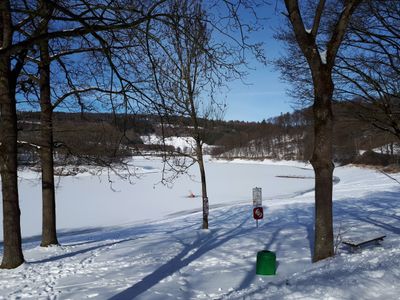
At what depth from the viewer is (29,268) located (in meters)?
7.09

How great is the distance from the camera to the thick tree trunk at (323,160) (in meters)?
5.92

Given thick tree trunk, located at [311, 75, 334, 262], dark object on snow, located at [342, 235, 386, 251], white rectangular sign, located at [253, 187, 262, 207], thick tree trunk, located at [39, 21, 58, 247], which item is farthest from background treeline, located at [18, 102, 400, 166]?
dark object on snow, located at [342, 235, 386, 251]

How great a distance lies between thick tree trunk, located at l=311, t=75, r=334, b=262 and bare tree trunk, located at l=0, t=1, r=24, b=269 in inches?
217

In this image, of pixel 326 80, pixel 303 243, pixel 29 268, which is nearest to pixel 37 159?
pixel 29 268

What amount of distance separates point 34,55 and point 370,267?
27.4ft

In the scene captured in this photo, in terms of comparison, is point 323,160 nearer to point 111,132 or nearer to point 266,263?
point 266,263

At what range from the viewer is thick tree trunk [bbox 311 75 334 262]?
Result: 592 cm

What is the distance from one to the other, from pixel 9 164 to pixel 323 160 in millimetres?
5690

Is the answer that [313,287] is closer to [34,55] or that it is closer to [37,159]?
[34,55]

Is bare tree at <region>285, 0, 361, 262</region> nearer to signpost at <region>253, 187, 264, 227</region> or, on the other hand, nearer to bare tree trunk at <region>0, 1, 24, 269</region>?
signpost at <region>253, 187, 264, 227</region>

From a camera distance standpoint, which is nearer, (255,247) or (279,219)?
(255,247)

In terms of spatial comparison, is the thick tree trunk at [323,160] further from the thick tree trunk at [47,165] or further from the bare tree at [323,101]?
the thick tree trunk at [47,165]

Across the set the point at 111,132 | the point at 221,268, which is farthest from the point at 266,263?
the point at 111,132

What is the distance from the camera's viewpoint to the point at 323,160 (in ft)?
19.6
